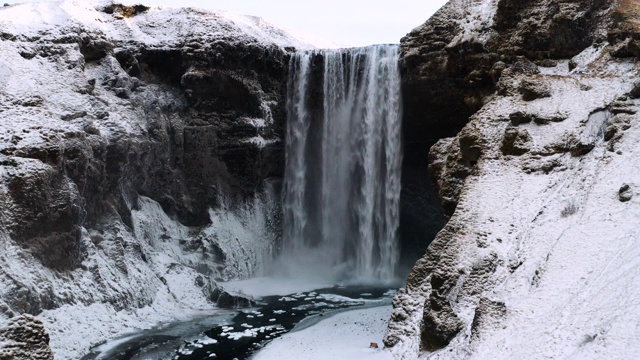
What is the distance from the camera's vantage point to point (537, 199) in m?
17.6

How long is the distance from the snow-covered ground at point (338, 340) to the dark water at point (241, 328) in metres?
0.76

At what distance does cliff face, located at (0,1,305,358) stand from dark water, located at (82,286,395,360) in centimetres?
156

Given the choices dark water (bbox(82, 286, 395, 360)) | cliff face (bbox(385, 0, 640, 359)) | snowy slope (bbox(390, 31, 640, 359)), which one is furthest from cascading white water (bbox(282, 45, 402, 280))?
snowy slope (bbox(390, 31, 640, 359))

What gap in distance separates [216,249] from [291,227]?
4.87 metres

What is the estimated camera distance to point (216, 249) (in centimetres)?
3012

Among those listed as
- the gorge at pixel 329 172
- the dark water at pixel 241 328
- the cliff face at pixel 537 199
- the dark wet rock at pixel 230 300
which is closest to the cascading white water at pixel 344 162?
the gorge at pixel 329 172

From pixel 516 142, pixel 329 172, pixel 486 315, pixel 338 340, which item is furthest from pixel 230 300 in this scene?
pixel 486 315

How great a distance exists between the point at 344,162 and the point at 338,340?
1524 cm

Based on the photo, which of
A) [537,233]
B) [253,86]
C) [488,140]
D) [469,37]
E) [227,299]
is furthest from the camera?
[253,86]

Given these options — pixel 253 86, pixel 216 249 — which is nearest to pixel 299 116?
pixel 253 86

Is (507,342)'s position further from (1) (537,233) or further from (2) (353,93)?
(2) (353,93)

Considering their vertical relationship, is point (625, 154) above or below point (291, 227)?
above

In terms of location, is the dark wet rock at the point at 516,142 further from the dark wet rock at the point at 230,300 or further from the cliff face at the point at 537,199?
the dark wet rock at the point at 230,300

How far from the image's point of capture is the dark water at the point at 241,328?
19.4 m
